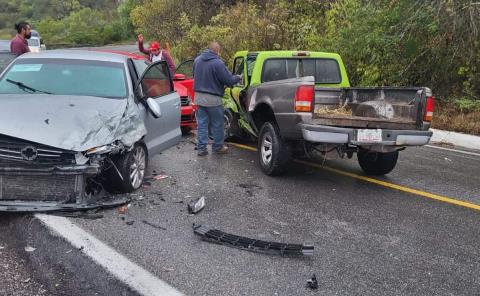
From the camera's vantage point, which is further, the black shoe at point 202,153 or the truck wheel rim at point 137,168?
the black shoe at point 202,153

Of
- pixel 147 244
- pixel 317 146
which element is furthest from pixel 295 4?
pixel 147 244

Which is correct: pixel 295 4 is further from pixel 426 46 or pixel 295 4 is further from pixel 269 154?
pixel 269 154

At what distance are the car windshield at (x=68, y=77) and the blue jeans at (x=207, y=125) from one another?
194 cm

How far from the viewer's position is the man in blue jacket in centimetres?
796

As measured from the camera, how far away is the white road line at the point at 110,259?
12.0ft

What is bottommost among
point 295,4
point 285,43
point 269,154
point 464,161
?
point 464,161

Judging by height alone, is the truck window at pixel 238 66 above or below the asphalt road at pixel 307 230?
above

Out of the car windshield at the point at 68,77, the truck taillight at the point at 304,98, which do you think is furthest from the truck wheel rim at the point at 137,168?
the truck taillight at the point at 304,98

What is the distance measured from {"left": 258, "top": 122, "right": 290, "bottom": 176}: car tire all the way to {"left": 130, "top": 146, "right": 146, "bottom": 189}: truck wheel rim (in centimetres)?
171

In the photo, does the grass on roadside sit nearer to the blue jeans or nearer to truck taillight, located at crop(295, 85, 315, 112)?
the blue jeans

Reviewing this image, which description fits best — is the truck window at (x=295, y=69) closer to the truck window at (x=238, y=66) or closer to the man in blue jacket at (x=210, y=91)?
the man in blue jacket at (x=210, y=91)

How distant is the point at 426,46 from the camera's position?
11.8 meters

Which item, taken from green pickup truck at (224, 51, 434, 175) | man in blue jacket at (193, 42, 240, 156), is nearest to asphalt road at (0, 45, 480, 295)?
green pickup truck at (224, 51, 434, 175)

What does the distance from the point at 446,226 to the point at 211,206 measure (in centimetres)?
244
